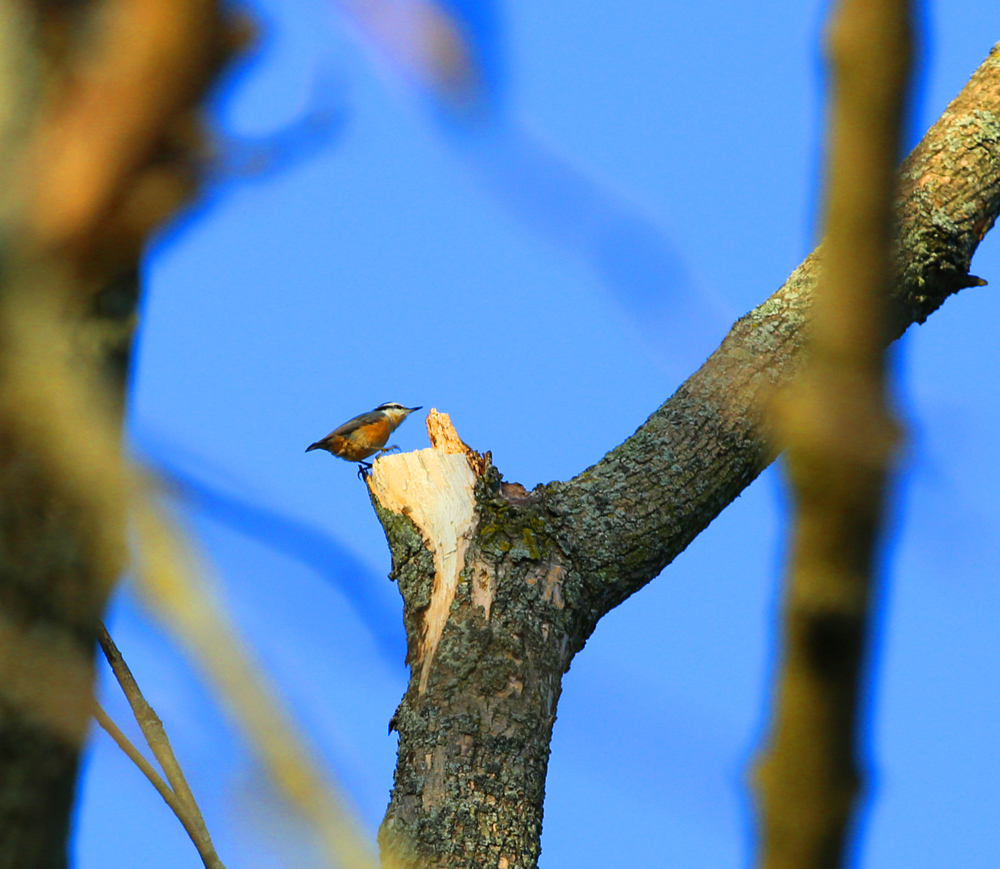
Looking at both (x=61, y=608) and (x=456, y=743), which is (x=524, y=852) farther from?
(x=61, y=608)

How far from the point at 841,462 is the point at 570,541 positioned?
9.12 ft

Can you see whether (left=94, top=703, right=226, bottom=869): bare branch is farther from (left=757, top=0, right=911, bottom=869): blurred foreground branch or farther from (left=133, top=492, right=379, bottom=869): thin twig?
(left=757, top=0, right=911, bottom=869): blurred foreground branch

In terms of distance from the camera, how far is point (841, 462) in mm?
767

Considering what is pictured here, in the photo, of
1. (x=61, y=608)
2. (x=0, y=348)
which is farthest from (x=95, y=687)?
(x=0, y=348)

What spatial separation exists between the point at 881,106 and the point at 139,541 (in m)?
0.61

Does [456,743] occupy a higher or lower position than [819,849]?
higher

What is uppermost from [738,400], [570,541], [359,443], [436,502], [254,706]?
[359,443]

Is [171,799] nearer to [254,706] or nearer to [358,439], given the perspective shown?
[254,706]

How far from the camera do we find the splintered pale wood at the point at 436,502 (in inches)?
134

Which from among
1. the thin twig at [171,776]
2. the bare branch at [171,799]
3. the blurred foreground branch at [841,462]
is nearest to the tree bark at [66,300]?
the blurred foreground branch at [841,462]

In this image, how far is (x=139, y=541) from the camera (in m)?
0.82

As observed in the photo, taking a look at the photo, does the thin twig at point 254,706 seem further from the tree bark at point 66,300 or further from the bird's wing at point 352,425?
the bird's wing at point 352,425

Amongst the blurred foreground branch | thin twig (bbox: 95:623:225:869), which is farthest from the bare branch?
the blurred foreground branch

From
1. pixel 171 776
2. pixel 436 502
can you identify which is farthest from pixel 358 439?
pixel 171 776
